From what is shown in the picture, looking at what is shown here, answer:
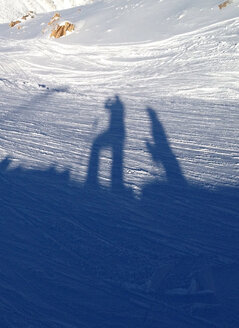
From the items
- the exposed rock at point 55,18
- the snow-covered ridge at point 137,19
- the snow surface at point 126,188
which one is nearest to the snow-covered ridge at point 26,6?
the exposed rock at point 55,18

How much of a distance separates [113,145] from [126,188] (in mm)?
Answer: 1295

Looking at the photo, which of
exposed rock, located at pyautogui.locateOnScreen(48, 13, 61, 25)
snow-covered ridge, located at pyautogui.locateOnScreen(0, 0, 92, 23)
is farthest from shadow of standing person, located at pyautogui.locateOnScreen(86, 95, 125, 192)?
snow-covered ridge, located at pyautogui.locateOnScreen(0, 0, 92, 23)

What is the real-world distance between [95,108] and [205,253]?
15.0 feet

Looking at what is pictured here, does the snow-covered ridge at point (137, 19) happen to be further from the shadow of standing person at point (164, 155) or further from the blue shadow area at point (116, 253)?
the blue shadow area at point (116, 253)

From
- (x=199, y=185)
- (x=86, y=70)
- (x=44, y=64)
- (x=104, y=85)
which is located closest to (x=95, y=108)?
(x=104, y=85)

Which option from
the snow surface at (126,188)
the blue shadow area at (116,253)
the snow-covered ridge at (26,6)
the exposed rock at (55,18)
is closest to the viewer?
the blue shadow area at (116,253)

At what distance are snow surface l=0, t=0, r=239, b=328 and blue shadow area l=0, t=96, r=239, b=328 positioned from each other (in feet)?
0.04

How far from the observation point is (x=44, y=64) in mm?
10914

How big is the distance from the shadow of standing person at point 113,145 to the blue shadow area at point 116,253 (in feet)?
0.10

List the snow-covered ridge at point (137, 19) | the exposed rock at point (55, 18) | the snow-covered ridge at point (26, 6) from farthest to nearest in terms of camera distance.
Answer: the snow-covered ridge at point (26, 6) → the exposed rock at point (55, 18) → the snow-covered ridge at point (137, 19)

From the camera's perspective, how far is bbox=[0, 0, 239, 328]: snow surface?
324 cm

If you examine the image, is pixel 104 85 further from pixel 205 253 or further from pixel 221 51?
pixel 205 253

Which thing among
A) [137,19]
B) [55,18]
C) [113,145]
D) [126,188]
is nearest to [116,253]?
[126,188]

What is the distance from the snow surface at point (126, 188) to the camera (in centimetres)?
324
